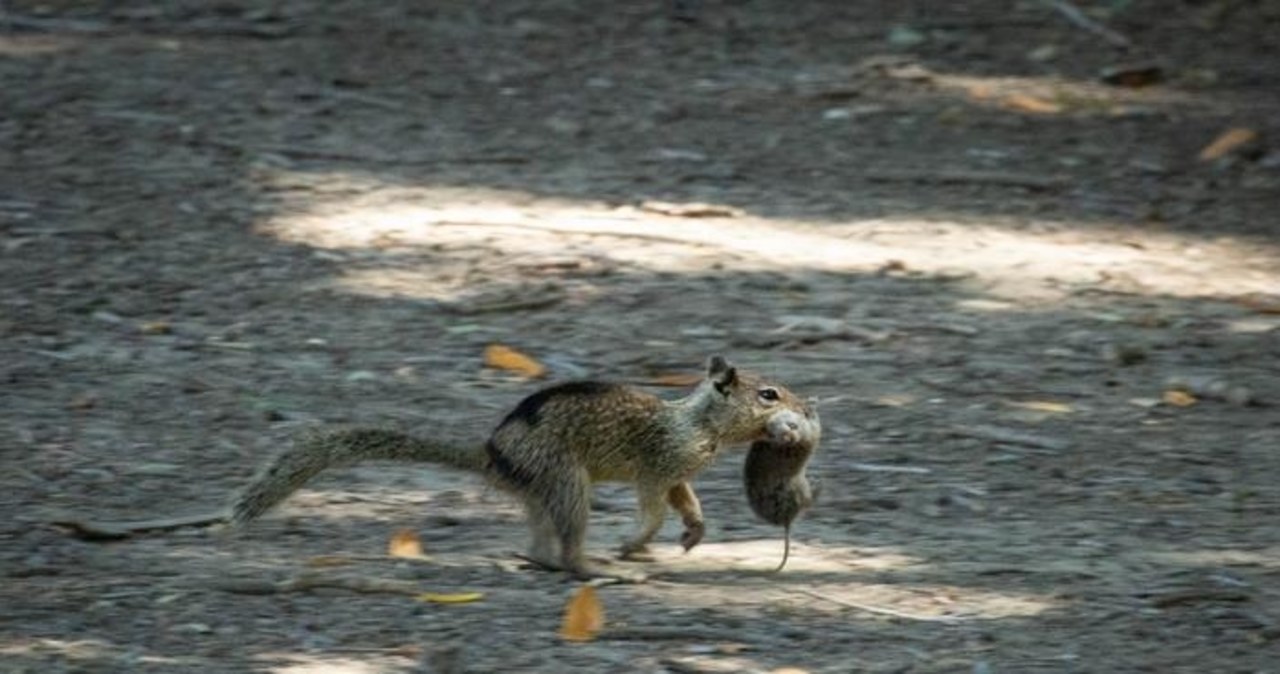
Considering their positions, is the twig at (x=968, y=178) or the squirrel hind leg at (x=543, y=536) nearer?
the squirrel hind leg at (x=543, y=536)

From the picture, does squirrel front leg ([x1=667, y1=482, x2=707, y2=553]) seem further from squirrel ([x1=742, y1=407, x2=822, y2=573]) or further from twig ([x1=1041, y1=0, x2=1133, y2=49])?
twig ([x1=1041, y1=0, x2=1133, y2=49])

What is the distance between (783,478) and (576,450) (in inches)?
19.4

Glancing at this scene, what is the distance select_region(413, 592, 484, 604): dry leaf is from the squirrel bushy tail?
320mm

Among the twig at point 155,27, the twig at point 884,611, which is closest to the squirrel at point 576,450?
the twig at point 884,611

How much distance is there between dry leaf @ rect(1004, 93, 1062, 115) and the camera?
10195 millimetres

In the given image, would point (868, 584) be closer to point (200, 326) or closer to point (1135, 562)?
point (1135, 562)

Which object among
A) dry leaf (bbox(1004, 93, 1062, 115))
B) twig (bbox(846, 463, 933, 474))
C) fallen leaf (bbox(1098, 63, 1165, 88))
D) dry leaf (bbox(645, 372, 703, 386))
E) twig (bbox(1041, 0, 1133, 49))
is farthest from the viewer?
twig (bbox(1041, 0, 1133, 49))

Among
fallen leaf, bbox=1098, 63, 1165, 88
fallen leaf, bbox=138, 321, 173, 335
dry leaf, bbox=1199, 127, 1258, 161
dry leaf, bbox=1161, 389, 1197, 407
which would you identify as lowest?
dry leaf, bbox=1161, 389, 1197, 407

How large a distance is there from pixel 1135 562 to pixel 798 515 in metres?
0.76

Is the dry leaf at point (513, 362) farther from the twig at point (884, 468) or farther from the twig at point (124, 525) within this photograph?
the twig at point (124, 525)

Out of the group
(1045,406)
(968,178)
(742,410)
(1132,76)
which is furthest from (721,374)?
(1132,76)

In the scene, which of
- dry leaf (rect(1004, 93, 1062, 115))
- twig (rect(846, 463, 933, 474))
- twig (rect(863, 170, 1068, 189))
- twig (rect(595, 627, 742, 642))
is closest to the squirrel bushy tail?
twig (rect(595, 627, 742, 642))

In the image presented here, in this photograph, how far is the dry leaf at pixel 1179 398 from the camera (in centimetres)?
689

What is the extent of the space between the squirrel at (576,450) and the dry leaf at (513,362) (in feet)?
5.76
